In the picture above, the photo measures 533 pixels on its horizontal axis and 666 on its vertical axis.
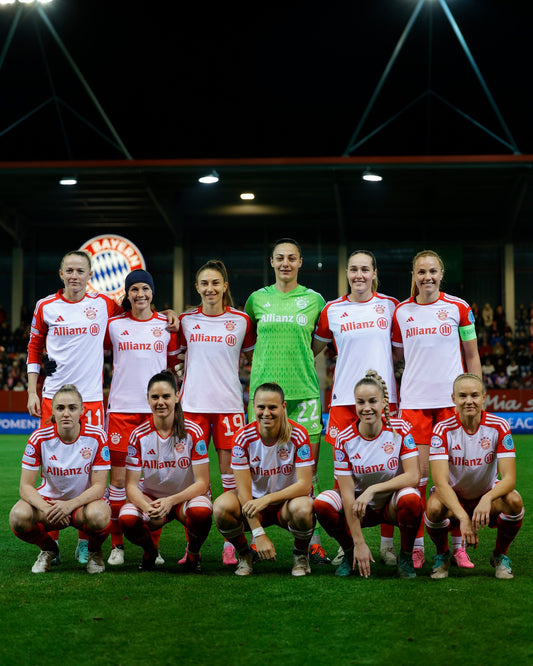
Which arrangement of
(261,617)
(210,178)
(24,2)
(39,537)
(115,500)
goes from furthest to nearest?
(210,178)
(24,2)
(115,500)
(39,537)
(261,617)

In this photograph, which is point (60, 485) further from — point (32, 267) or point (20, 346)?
point (32, 267)

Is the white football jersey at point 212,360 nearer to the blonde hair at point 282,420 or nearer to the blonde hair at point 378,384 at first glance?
the blonde hair at point 282,420

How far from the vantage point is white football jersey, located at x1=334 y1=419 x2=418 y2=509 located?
4535 mm

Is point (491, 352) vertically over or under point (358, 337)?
over

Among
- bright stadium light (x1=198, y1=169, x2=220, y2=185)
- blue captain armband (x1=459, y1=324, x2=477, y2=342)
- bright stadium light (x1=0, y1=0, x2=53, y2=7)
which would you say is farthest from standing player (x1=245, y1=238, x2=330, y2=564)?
bright stadium light (x1=0, y1=0, x2=53, y2=7)

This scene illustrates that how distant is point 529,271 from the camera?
24766 mm

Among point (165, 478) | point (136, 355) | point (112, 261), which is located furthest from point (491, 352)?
point (165, 478)

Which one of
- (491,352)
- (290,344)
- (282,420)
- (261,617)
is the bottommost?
(261,617)

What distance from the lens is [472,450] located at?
4.48m

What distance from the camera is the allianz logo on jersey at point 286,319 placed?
17.1ft

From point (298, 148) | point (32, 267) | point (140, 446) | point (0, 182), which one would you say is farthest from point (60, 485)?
point (298, 148)

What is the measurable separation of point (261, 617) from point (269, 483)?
1175mm

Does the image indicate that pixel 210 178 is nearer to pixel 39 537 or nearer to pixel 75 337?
pixel 75 337

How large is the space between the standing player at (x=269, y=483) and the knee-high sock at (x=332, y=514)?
0.06m
